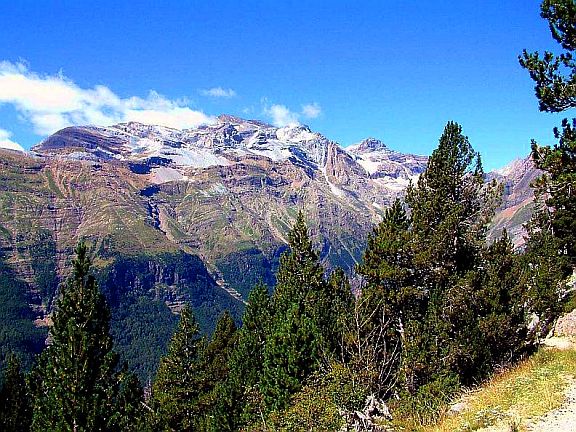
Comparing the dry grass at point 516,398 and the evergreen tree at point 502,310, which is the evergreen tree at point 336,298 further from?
the dry grass at point 516,398

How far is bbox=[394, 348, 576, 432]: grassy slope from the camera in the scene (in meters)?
19.2

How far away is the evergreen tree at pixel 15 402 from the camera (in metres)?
49.8

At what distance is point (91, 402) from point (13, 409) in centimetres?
2184

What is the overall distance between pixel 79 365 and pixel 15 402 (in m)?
22.6

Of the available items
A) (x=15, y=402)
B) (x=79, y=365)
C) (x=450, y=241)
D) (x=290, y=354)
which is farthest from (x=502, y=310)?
(x=15, y=402)

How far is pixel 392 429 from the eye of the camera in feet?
71.3

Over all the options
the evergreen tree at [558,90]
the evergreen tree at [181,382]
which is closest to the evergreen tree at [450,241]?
the evergreen tree at [558,90]

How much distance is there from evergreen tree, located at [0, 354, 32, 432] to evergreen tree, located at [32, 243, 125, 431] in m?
16.9

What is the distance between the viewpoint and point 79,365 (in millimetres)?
36219

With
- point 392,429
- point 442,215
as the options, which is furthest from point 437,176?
point 392,429

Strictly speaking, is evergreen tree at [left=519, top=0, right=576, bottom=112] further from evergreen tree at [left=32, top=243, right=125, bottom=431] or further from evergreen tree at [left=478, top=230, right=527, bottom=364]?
evergreen tree at [left=32, top=243, right=125, bottom=431]

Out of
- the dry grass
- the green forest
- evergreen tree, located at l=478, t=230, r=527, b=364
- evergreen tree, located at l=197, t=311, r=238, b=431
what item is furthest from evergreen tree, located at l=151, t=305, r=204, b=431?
the dry grass

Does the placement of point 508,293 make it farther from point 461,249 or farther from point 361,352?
point 361,352

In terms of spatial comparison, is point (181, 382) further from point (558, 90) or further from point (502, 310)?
point (558, 90)
